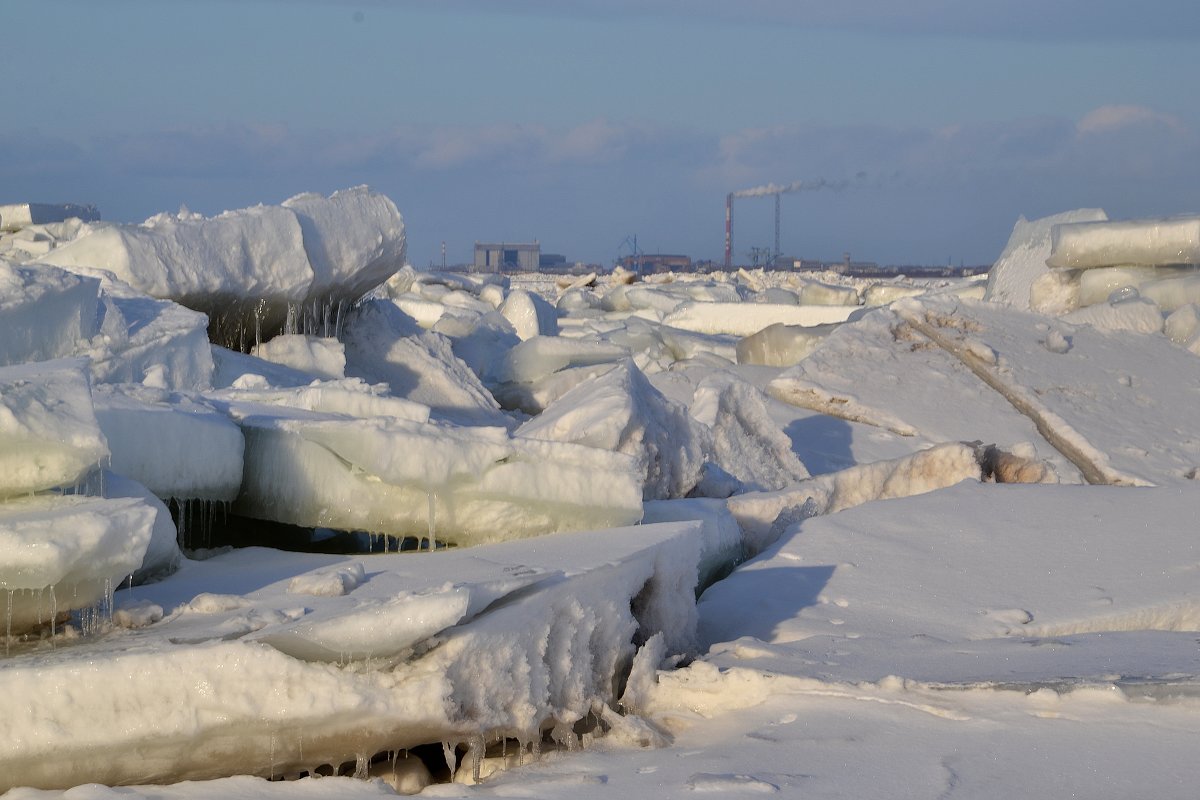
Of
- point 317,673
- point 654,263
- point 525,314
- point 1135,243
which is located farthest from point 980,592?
point 654,263

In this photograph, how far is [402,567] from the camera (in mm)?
3041

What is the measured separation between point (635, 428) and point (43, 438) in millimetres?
1976

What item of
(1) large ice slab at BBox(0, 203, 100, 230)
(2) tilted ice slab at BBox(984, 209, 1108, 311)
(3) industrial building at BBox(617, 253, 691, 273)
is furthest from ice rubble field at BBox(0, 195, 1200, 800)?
(3) industrial building at BBox(617, 253, 691, 273)

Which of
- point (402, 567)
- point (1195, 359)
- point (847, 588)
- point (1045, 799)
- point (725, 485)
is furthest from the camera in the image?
point (1195, 359)

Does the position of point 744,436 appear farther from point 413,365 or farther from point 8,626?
point 8,626

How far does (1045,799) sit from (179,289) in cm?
476

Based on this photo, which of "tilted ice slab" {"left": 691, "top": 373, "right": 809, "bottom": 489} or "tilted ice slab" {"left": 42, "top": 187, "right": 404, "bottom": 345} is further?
"tilted ice slab" {"left": 42, "top": 187, "right": 404, "bottom": 345}

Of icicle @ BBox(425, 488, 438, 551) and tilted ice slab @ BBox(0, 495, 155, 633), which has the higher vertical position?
tilted ice slab @ BBox(0, 495, 155, 633)

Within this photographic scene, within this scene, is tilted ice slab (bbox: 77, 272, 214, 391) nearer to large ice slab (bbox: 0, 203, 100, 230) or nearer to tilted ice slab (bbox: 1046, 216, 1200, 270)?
tilted ice slab (bbox: 1046, 216, 1200, 270)

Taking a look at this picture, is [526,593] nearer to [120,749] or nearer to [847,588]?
[120,749]

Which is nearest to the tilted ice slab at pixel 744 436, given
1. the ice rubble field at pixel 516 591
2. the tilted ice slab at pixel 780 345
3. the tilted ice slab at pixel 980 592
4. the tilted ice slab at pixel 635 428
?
the ice rubble field at pixel 516 591

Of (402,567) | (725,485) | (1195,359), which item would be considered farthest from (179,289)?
(1195,359)

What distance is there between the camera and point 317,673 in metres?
2.36

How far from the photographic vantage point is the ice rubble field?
2.30 meters
